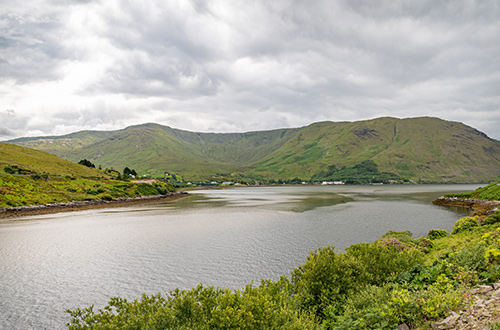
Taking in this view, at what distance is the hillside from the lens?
94688 mm

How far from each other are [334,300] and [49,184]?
13302 centimetres

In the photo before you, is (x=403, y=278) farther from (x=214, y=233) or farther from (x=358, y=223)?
(x=358, y=223)

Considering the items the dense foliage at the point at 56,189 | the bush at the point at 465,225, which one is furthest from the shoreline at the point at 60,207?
the bush at the point at 465,225

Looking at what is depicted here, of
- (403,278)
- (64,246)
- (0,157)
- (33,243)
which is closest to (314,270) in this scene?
(403,278)

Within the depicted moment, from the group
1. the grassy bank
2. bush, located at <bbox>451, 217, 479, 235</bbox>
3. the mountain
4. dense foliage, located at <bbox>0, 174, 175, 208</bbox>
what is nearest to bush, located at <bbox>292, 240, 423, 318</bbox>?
the grassy bank

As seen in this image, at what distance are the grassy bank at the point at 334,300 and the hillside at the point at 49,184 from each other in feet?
328

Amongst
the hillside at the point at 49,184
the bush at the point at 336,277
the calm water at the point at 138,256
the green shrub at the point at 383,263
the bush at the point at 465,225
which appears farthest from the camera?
the hillside at the point at 49,184

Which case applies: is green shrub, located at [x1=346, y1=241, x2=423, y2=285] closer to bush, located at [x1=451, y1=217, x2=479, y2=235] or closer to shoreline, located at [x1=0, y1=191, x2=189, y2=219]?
bush, located at [x1=451, y1=217, x2=479, y2=235]

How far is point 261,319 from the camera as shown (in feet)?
35.6

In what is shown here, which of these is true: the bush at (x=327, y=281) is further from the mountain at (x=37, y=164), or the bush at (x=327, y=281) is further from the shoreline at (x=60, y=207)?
the mountain at (x=37, y=164)

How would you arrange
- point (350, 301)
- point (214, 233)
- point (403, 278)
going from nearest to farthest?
1. point (350, 301)
2. point (403, 278)
3. point (214, 233)

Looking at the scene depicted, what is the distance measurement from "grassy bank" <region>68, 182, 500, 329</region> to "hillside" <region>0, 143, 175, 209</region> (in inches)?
3937

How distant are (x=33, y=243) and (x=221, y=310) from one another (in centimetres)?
5127

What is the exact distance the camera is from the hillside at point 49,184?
94688 mm
